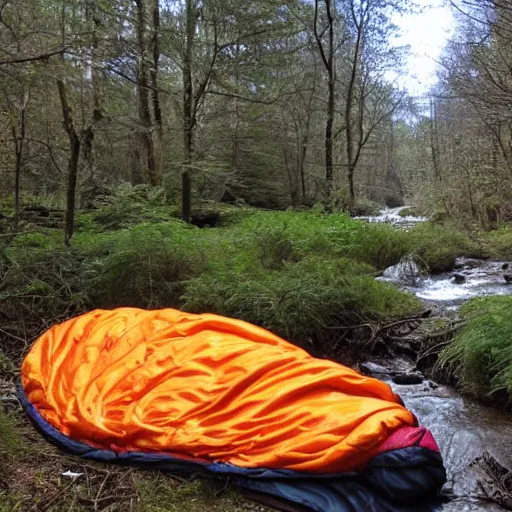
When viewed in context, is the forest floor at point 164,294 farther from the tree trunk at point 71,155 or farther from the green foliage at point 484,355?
the green foliage at point 484,355

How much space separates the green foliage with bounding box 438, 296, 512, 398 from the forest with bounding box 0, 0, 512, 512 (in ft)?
0.06

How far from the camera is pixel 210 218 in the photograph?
1156 cm

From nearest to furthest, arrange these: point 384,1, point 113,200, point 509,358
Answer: point 509,358, point 113,200, point 384,1

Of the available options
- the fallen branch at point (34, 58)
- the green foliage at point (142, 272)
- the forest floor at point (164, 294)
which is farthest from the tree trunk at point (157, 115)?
the fallen branch at point (34, 58)

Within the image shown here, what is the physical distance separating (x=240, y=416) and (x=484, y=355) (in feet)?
7.14

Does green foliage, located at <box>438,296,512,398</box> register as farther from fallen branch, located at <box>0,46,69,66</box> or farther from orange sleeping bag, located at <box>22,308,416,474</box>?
fallen branch, located at <box>0,46,69,66</box>

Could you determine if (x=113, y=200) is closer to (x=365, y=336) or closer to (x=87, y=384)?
(x=365, y=336)

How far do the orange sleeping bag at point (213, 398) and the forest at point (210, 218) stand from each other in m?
0.21

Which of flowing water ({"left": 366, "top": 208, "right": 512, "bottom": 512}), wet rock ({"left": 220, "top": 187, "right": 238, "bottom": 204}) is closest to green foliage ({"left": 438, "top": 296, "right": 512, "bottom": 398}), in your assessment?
flowing water ({"left": 366, "top": 208, "right": 512, "bottom": 512})

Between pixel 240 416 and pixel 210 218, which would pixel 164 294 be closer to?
pixel 240 416

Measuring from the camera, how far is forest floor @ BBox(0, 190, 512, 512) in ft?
8.07

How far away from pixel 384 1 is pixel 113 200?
11767 millimetres

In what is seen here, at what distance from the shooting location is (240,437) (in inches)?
97.7

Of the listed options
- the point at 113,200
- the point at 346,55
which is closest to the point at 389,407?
the point at 113,200
